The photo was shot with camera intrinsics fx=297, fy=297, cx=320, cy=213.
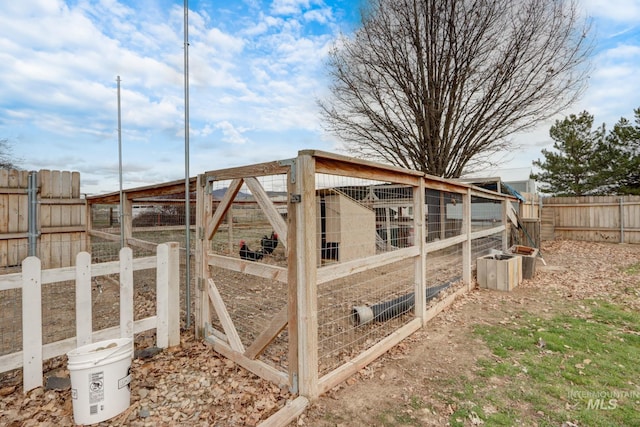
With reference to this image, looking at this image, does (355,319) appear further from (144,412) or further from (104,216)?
(104,216)

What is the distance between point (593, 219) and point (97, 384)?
16.5m

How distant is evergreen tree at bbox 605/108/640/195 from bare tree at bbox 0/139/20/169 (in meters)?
32.2

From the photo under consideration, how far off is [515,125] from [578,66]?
246 cm

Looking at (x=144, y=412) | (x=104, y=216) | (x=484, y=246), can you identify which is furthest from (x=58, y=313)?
(x=484, y=246)

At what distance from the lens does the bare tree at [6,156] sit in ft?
47.3

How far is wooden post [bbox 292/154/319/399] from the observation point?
2.33 metres

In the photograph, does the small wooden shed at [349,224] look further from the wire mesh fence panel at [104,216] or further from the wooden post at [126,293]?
the wooden post at [126,293]

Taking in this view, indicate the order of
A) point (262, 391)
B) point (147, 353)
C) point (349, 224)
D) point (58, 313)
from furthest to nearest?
point (349, 224) < point (58, 313) < point (147, 353) < point (262, 391)

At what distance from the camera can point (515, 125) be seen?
1138 cm

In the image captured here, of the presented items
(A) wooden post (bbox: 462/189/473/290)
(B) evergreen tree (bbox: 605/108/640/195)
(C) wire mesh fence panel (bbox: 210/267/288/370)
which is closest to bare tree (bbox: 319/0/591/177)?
(A) wooden post (bbox: 462/189/473/290)

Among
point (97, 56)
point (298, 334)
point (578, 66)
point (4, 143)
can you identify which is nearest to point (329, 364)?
point (298, 334)

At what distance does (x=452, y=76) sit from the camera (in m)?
11.1

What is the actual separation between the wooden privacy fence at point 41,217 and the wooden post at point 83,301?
5.09m

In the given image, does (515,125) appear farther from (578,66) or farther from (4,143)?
(4,143)
